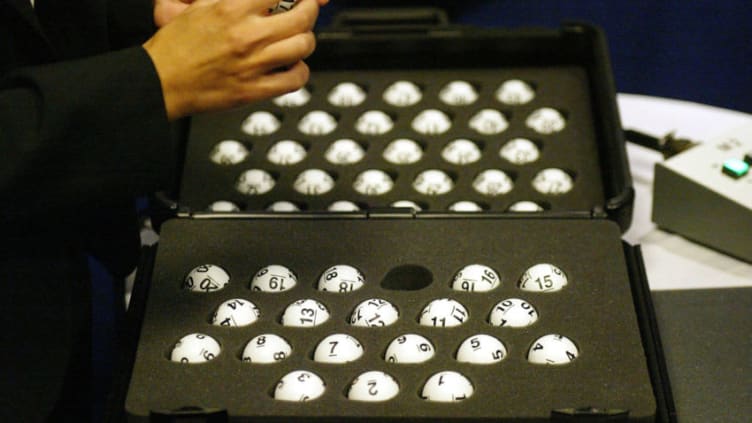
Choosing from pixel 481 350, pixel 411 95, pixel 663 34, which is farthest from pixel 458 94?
pixel 663 34

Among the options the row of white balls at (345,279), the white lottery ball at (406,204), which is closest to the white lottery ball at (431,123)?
the white lottery ball at (406,204)

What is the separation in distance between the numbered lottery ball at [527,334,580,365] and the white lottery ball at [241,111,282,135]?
41 centimetres

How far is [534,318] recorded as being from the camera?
0.76 meters

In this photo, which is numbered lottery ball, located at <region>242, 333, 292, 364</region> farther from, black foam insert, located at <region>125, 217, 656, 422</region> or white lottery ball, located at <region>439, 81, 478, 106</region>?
white lottery ball, located at <region>439, 81, 478, 106</region>

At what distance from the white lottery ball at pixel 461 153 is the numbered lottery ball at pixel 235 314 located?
28 cm

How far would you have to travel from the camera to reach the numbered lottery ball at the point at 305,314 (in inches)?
30.3

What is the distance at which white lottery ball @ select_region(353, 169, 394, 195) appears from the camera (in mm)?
939

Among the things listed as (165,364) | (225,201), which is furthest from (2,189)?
(225,201)

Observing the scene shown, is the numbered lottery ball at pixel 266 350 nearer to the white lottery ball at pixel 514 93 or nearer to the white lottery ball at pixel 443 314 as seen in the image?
the white lottery ball at pixel 443 314

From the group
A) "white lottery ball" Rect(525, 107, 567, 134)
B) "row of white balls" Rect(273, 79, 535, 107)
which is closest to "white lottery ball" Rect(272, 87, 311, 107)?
"row of white balls" Rect(273, 79, 535, 107)

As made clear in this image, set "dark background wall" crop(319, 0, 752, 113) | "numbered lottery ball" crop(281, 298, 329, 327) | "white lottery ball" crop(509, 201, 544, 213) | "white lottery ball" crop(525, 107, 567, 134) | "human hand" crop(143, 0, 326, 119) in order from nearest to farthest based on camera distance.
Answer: "human hand" crop(143, 0, 326, 119) < "numbered lottery ball" crop(281, 298, 329, 327) < "white lottery ball" crop(509, 201, 544, 213) < "white lottery ball" crop(525, 107, 567, 134) < "dark background wall" crop(319, 0, 752, 113)

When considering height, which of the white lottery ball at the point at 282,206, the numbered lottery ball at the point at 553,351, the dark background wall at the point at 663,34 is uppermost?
the numbered lottery ball at the point at 553,351

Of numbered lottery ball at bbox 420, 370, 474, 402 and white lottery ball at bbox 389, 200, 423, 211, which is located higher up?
numbered lottery ball at bbox 420, 370, 474, 402

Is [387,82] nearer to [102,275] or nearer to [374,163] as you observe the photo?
[374,163]
